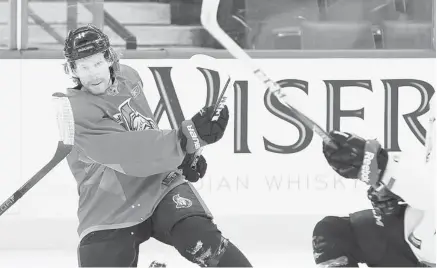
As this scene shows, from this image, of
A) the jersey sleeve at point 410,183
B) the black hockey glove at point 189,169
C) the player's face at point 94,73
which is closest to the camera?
the jersey sleeve at point 410,183

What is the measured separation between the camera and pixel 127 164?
1.98m

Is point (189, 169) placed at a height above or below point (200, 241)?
above

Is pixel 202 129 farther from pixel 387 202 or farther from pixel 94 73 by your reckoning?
pixel 387 202

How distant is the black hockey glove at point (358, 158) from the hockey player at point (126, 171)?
337 mm

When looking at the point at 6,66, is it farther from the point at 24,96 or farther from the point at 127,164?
the point at 127,164

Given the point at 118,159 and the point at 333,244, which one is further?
the point at 118,159

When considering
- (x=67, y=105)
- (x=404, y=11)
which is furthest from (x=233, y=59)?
(x=67, y=105)

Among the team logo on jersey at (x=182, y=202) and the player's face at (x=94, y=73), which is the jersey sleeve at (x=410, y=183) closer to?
the team logo on jersey at (x=182, y=202)

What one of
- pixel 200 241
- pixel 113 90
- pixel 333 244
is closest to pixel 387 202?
pixel 333 244

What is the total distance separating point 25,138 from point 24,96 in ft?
0.50

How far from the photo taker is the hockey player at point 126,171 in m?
1.96

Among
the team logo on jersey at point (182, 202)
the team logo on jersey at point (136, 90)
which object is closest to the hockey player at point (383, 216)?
the team logo on jersey at point (182, 202)

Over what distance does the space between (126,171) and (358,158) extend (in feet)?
1.81

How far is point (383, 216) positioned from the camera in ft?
6.00
